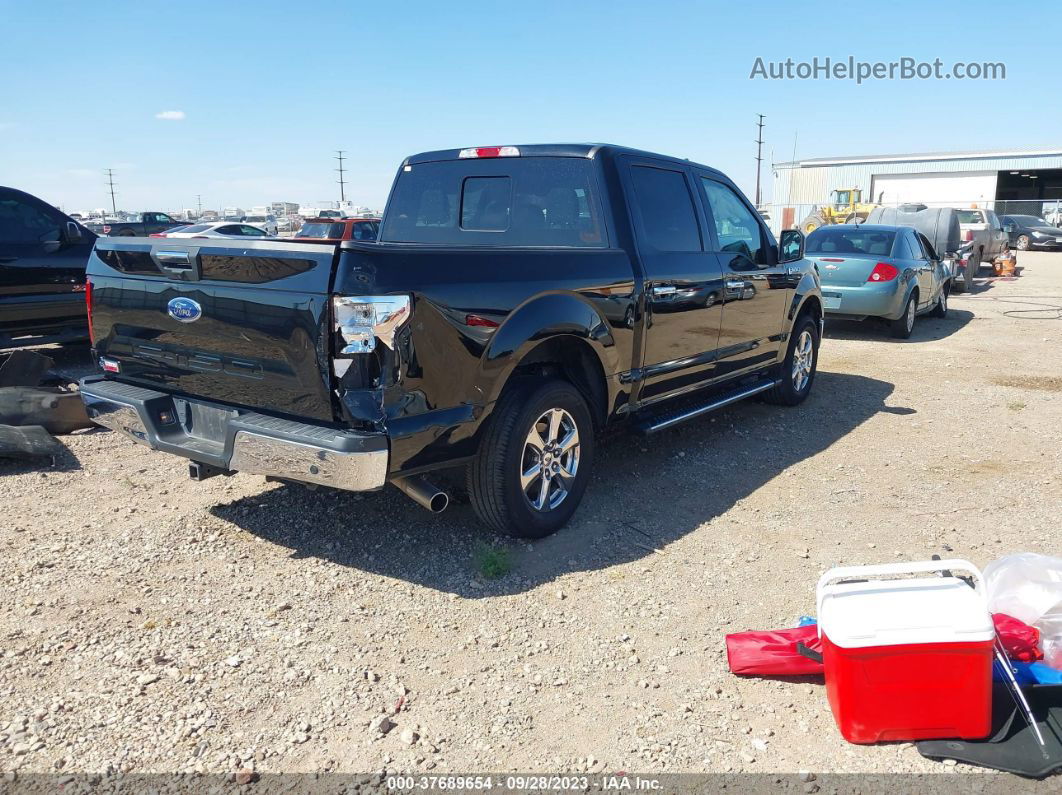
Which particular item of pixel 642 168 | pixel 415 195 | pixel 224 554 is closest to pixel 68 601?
pixel 224 554

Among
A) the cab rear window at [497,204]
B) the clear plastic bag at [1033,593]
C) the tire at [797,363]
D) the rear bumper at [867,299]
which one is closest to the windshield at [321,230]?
the rear bumper at [867,299]

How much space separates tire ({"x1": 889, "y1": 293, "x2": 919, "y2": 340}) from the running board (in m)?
5.69

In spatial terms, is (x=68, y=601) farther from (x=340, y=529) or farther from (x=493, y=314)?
(x=493, y=314)

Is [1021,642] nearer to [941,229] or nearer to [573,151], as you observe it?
[573,151]

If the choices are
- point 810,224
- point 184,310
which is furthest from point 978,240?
point 184,310

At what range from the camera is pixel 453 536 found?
431 centimetres

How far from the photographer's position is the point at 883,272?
36.3 ft

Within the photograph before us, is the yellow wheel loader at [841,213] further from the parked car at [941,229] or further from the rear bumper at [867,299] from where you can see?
the rear bumper at [867,299]

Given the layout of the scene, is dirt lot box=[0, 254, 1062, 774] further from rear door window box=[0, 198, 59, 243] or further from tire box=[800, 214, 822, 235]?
tire box=[800, 214, 822, 235]

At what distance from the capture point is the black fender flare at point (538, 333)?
12.3ft

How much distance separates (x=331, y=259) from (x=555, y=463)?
1625 millimetres

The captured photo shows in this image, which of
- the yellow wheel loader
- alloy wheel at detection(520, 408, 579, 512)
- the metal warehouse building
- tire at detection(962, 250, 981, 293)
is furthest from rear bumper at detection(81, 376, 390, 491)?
the metal warehouse building

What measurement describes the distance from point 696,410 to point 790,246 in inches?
80.0

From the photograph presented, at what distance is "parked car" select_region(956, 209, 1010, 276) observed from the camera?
1895 centimetres
